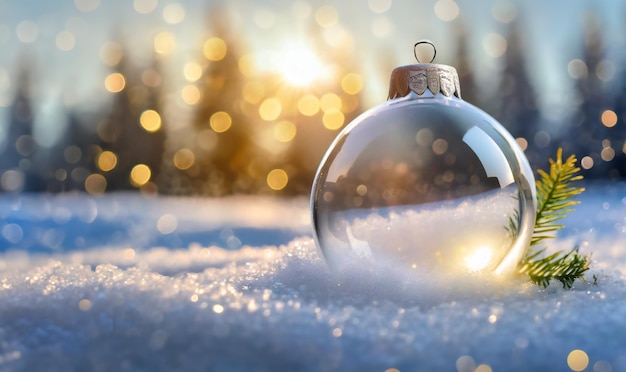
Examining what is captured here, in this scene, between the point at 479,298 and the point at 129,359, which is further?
the point at 479,298

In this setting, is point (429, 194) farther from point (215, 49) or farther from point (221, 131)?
point (215, 49)

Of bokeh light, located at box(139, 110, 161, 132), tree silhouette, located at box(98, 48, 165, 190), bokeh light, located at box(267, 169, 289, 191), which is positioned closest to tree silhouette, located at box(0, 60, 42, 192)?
tree silhouette, located at box(98, 48, 165, 190)

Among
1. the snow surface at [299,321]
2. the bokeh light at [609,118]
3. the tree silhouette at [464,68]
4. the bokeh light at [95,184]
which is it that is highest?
the tree silhouette at [464,68]

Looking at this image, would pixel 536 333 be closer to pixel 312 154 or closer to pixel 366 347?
pixel 366 347

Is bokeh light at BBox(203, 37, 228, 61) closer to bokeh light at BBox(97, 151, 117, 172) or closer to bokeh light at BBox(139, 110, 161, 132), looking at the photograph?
bokeh light at BBox(139, 110, 161, 132)

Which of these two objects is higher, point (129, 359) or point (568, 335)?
point (568, 335)

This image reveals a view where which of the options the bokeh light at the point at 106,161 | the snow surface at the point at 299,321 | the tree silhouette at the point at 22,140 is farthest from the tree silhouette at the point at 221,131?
the snow surface at the point at 299,321

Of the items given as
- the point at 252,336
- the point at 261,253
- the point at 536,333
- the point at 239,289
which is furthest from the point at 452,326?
the point at 261,253

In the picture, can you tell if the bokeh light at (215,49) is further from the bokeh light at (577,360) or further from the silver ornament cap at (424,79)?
the bokeh light at (577,360)
